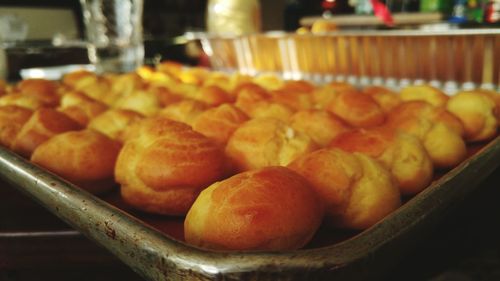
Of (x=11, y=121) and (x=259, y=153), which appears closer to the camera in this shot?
(x=259, y=153)

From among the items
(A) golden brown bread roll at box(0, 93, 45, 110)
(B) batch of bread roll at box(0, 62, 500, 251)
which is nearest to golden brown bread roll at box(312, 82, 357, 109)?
(B) batch of bread roll at box(0, 62, 500, 251)

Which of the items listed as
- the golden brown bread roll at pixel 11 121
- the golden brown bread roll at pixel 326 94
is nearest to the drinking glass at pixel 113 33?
the golden brown bread roll at pixel 11 121

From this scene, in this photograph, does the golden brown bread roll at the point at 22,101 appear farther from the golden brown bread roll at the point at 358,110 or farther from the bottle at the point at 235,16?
the bottle at the point at 235,16

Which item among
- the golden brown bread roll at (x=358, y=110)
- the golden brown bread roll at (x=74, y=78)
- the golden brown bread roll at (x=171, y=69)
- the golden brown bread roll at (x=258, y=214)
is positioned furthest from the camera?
the golden brown bread roll at (x=171, y=69)

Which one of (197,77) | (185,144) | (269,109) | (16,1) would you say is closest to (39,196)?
(185,144)

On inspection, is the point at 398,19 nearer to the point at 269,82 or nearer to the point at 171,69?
the point at 171,69

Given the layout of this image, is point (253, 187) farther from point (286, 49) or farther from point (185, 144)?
point (286, 49)

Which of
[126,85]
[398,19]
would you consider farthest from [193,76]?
[398,19]
